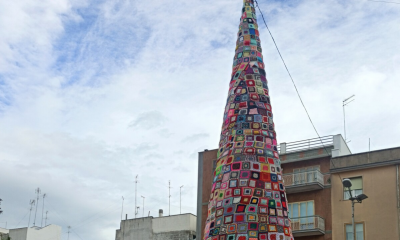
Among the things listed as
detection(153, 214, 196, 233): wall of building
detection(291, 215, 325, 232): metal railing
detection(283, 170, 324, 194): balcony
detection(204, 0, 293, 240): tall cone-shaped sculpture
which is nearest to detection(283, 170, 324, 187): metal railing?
detection(283, 170, 324, 194): balcony

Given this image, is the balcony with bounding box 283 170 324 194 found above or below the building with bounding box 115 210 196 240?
above

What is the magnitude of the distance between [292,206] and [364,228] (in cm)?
397

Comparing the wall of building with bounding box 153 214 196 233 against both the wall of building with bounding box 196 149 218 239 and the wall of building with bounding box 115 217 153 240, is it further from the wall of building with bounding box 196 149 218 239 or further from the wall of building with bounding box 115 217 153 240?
the wall of building with bounding box 196 149 218 239

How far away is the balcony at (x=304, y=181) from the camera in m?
29.1

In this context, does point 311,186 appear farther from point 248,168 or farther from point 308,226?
point 248,168

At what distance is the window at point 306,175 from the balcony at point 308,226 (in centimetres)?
182

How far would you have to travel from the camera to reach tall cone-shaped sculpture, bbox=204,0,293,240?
39.5 ft

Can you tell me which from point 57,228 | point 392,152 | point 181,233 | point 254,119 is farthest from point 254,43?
point 57,228

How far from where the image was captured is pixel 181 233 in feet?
124

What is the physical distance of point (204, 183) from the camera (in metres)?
33.6

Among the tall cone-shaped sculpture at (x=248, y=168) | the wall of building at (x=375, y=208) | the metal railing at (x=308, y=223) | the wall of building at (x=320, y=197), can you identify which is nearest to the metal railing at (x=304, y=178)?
the wall of building at (x=320, y=197)

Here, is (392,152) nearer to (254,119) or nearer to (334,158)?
(334,158)

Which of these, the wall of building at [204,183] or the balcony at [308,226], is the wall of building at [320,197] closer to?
the balcony at [308,226]

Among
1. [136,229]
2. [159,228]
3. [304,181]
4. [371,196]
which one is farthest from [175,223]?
[371,196]
